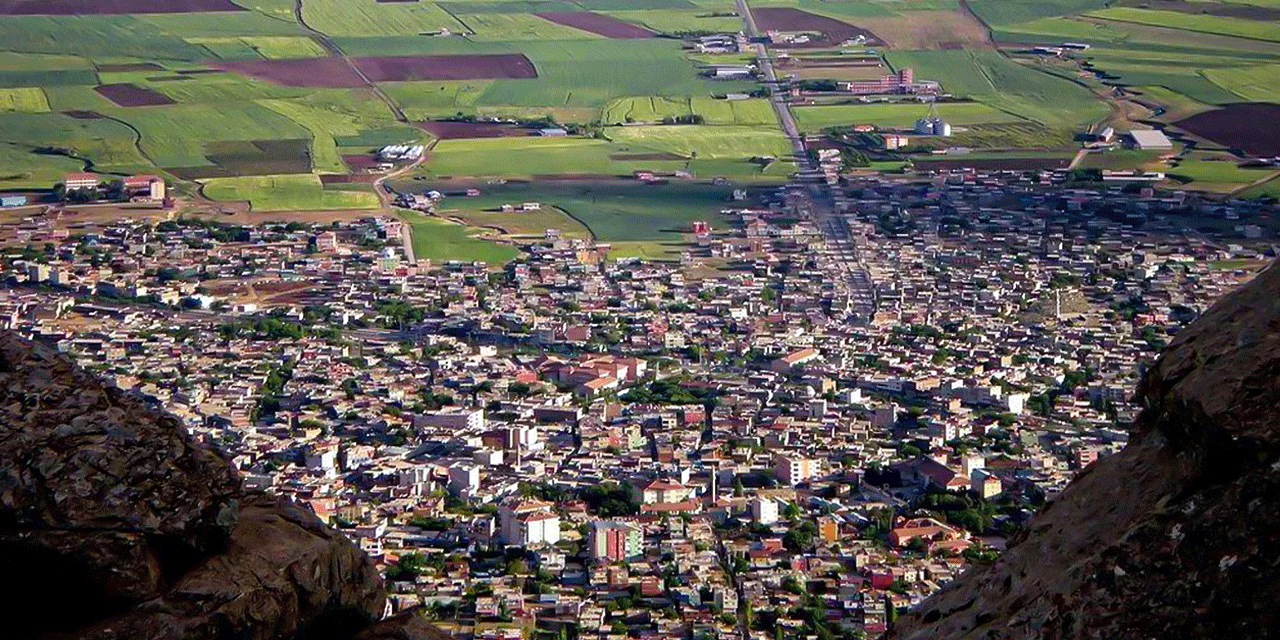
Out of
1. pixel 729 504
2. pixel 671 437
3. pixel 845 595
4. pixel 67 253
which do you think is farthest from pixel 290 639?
pixel 67 253

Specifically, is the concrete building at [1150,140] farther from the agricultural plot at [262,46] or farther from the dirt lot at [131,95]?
the dirt lot at [131,95]

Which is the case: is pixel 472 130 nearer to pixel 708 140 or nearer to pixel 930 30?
pixel 708 140

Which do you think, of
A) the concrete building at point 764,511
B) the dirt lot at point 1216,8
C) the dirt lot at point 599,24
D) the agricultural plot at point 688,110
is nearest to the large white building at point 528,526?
the concrete building at point 764,511

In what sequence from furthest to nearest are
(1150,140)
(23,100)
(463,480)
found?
(23,100), (1150,140), (463,480)

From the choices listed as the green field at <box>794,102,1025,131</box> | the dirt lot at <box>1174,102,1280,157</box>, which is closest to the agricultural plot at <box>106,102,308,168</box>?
the green field at <box>794,102,1025,131</box>

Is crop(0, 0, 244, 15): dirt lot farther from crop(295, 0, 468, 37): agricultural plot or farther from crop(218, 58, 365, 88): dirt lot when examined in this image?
crop(218, 58, 365, 88): dirt lot

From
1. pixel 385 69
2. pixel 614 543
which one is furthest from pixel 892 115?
pixel 614 543
